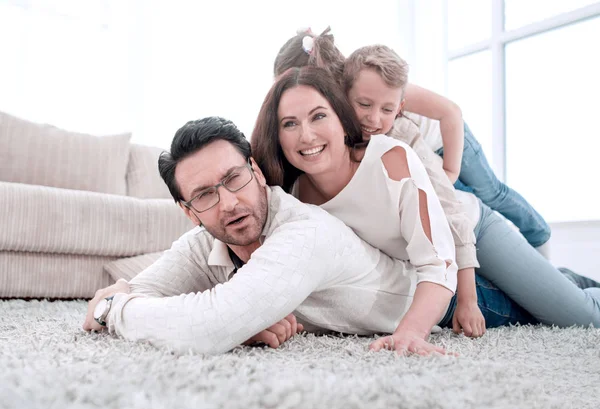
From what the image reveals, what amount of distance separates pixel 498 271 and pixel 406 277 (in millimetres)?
512

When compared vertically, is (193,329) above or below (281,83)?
below

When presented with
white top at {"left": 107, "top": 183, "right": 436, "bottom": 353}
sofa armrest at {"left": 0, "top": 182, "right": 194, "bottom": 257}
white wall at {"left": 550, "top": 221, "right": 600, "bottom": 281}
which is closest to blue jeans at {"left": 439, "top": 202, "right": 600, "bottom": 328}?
white top at {"left": 107, "top": 183, "right": 436, "bottom": 353}

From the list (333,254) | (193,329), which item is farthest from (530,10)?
(193,329)

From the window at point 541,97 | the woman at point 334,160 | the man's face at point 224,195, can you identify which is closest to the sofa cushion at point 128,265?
the woman at point 334,160

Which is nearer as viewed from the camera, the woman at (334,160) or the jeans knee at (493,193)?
the woman at (334,160)

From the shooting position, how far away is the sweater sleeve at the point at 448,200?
155 centimetres

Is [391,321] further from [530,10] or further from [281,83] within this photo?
[530,10]

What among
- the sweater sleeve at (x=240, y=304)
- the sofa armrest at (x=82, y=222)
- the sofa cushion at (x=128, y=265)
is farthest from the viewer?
the sofa cushion at (x=128, y=265)

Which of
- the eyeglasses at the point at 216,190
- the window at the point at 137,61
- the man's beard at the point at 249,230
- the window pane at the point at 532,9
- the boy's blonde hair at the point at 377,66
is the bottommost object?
the man's beard at the point at 249,230

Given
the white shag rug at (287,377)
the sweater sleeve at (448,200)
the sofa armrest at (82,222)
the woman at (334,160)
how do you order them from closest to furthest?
the white shag rug at (287,377) → the woman at (334,160) → the sweater sleeve at (448,200) → the sofa armrest at (82,222)

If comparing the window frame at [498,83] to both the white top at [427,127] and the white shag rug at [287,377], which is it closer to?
the white top at [427,127]

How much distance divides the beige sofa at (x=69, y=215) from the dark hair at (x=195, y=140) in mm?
1204

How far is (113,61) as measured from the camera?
436 cm

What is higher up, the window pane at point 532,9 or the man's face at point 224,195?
the window pane at point 532,9
